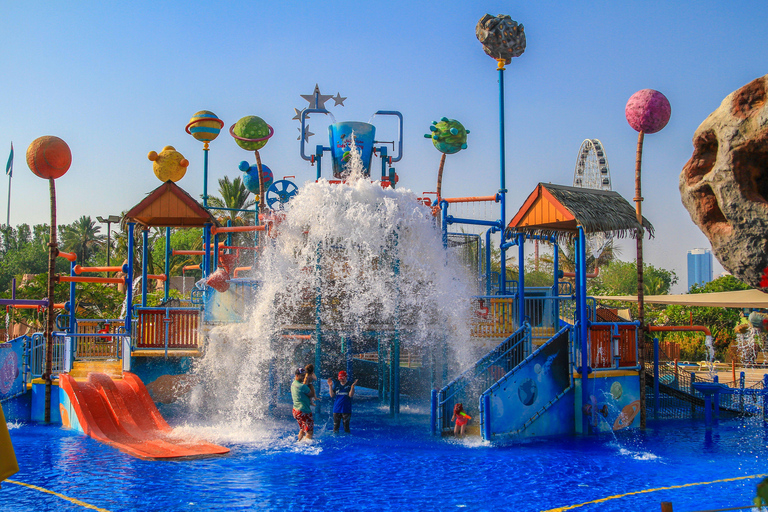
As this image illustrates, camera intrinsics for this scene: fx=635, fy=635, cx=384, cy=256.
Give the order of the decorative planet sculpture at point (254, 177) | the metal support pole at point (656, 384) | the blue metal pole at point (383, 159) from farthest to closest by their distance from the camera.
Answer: the decorative planet sculpture at point (254, 177)
the blue metal pole at point (383, 159)
the metal support pole at point (656, 384)

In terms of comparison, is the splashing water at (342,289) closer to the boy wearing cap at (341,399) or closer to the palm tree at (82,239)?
the boy wearing cap at (341,399)

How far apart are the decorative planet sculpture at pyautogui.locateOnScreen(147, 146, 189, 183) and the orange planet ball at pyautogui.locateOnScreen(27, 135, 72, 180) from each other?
6.93 feet

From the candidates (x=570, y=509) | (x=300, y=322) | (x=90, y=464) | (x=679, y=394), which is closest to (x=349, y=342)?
(x=300, y=322)

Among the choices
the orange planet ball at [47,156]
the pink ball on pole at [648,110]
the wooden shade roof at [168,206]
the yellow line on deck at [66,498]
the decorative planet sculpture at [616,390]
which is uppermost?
the pink ball on pole at [648,110]

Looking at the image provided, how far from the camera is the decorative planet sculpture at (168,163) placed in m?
15.8

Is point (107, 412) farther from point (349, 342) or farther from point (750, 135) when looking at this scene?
point (750, 135)

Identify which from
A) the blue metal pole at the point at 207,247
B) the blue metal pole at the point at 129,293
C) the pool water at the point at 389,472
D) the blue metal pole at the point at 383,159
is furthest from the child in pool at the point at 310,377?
the blue metal pole at the point at 383,159

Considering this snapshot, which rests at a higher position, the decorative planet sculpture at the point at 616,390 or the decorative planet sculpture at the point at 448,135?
the decorative planet sculpture at the point at 448,135

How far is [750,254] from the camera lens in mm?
3574

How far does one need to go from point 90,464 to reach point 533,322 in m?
10.4

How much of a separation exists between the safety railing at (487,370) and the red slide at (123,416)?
173 inches

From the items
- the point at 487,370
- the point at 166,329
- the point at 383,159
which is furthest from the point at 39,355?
the point at 487,370

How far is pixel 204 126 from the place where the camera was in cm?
1864

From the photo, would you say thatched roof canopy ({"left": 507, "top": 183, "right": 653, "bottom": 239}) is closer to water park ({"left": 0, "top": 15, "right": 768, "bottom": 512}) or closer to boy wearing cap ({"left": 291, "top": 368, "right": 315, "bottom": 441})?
water park ({"left": 0, "top": 15, "right": 768, "bottom": 512})
